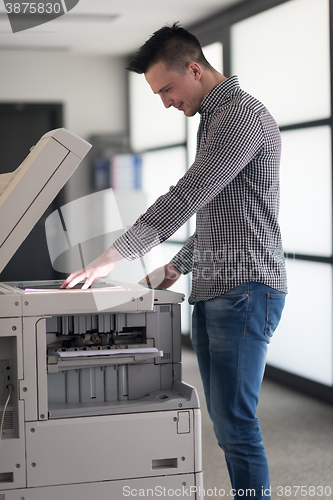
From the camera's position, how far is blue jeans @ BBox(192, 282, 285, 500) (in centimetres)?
125

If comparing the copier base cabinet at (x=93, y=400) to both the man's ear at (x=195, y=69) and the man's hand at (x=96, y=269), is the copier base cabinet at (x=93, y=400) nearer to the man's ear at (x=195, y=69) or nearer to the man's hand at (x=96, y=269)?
the man's hand at (x=96, y=269)

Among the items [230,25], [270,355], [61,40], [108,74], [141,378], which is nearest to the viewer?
[141,378]

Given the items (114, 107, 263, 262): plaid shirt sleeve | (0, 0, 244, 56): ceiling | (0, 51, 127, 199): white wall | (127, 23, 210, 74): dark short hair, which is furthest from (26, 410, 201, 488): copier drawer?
(0, 51, 127, 199): white wall

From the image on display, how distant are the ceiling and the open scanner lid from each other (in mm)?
2704

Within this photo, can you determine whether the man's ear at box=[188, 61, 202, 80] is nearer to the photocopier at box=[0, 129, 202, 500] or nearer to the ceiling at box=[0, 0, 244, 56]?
the photocopier at box=[0, 129, 202, 500]

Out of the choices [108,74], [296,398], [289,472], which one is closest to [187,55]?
[289,472]

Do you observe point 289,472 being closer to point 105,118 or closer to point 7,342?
point 7,342

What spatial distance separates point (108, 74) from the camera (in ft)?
16.8

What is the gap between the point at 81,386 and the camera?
1.25m

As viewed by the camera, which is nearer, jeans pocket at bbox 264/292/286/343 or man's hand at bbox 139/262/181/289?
jeans pocket at bbox 264/292/286/343

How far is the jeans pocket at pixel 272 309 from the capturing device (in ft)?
4.17

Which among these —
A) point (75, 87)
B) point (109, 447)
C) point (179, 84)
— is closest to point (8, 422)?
point (109, 447)

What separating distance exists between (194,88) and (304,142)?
5.73 ft

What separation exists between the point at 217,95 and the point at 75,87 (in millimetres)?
3987
